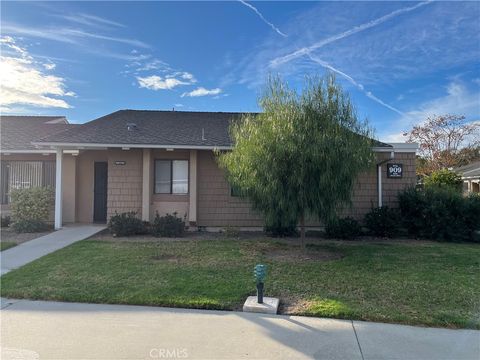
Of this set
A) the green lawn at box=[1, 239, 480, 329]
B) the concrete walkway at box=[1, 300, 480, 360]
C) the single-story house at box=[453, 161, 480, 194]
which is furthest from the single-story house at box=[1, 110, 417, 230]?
the single-story house at box=[453, 161, 480, 194]

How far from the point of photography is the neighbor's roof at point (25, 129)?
1369 cm

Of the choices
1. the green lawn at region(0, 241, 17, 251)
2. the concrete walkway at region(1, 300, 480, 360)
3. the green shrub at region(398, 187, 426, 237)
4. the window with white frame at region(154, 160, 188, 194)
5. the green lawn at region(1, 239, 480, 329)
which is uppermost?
the window with white frame at region(154, 160, 188, 194)

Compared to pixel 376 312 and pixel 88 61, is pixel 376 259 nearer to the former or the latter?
pixel 376 312

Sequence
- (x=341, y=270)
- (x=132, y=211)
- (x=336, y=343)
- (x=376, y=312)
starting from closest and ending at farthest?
1. (x=336, y=343)
2. (x=376, y=312)
3. (x=341, y=270)
4. (x=132, y=211)

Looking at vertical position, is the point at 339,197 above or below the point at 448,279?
above

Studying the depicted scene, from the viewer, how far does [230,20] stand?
1191 cm

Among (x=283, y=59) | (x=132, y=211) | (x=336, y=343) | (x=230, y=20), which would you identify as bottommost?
(x=336, y=343)

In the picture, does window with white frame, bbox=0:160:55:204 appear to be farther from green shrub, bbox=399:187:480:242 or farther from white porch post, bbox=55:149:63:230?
green shrub, bbox=399:187:480:242

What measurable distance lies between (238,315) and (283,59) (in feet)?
28.2

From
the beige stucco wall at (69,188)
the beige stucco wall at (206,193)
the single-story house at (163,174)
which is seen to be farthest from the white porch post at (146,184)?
the beige stucco wall at (69,188)

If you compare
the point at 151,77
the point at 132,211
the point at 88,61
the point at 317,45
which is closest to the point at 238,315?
the point at 132,211

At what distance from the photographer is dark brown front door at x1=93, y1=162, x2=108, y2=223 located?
14062 mm

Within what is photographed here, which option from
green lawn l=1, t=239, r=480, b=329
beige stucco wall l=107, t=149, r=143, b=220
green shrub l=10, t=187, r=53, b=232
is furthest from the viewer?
beige stucco wall l=107, t=149, r=143, b=220

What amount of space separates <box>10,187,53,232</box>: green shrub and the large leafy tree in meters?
7.54
